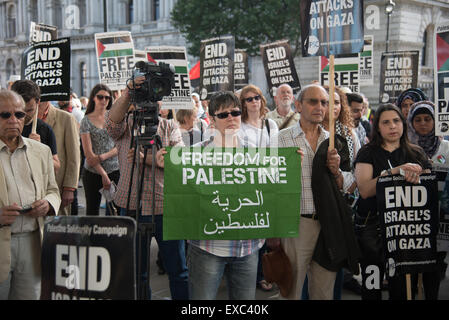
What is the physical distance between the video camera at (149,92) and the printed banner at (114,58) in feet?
15.1

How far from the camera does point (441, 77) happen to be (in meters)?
4.50

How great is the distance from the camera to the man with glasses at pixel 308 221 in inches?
135

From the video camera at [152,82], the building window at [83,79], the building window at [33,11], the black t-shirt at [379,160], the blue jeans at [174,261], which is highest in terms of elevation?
the building window at [33,11]

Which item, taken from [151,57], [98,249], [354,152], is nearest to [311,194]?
[354,152]

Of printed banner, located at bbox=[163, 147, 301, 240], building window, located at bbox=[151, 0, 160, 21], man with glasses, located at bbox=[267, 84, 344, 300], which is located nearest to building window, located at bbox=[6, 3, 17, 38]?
building window, located at bbox=[151, 0, 160, 21]

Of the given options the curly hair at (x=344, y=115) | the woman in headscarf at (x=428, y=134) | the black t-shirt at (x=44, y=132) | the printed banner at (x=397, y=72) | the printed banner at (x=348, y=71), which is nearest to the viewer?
the black t-shirt at (x=44, y=132)

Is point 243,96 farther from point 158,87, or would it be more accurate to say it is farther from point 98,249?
point 98,249

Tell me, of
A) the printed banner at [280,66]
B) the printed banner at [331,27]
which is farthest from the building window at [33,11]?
the printed banner at [331,27]

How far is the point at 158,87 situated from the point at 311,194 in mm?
1297

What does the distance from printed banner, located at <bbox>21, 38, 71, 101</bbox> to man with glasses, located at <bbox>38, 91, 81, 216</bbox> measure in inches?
7.6

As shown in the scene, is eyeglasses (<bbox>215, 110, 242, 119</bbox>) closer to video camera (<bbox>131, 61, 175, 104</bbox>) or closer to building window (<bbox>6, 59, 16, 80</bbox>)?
video camera (<bbox>131, 61, 175, 104</bbox>)

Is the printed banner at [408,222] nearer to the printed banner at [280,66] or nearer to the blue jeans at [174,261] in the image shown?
the blue jeans at [174,261]

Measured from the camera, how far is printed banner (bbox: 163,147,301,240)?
3.11 m

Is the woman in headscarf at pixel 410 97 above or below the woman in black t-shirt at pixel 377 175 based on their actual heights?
above
